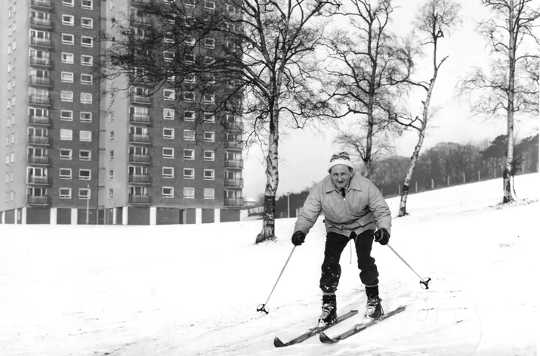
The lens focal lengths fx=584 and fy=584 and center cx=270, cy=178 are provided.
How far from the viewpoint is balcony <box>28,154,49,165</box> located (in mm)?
60700

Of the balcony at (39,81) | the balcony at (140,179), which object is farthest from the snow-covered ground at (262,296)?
the balcony at (39,81)

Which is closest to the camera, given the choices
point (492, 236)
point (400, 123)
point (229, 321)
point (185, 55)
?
point (229, 321)

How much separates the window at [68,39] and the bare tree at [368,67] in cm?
4484

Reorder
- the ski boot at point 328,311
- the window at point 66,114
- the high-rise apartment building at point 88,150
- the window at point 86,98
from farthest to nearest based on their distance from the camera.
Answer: the window at point 66,114, the window at point 86,98, the high-rise apartment building at point 88,150, the ski boot at point 328,311

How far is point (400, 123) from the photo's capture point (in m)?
26.0

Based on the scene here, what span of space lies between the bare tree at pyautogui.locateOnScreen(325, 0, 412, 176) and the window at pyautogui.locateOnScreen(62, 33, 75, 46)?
147 feet

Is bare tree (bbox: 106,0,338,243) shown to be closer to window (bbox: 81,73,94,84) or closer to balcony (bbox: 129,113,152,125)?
balcony (bbox: 129,113,152,125)

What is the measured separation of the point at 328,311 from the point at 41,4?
62.9m

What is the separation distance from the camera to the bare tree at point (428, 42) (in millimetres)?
25422

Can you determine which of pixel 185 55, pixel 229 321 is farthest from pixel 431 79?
pixel 229 321

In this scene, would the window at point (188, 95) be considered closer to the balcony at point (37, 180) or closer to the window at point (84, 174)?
the window at point (84, 174)

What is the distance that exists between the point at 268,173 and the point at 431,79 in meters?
12.2

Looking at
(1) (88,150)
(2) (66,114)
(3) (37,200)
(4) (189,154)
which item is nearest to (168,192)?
(4) (189,154)

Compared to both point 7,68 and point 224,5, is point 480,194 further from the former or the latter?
point 7,68
